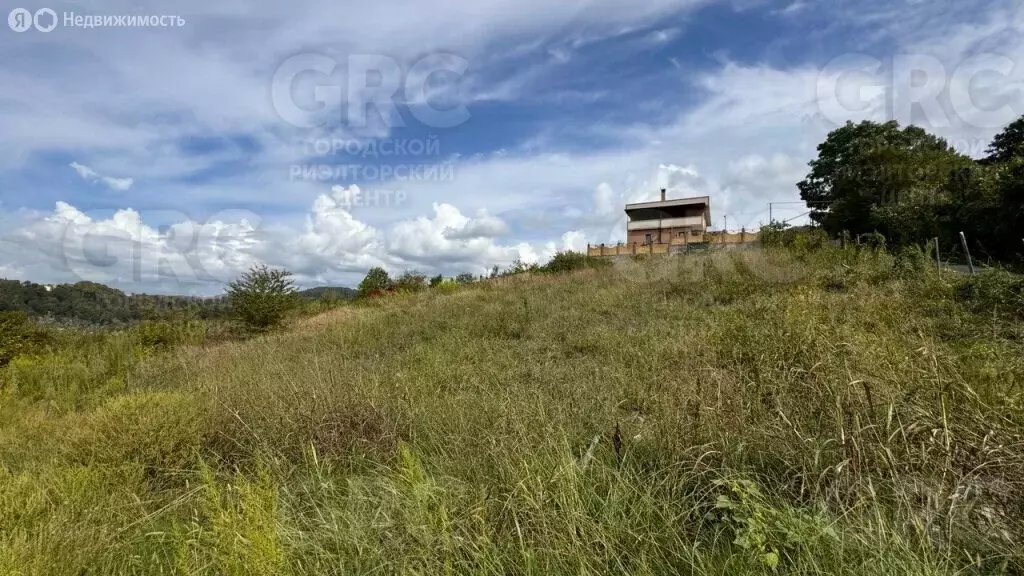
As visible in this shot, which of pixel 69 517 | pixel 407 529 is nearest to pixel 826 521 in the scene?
pixel 407 529

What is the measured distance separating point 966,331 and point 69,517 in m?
8.28

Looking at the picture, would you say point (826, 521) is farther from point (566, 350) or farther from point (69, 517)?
point (566, 350)

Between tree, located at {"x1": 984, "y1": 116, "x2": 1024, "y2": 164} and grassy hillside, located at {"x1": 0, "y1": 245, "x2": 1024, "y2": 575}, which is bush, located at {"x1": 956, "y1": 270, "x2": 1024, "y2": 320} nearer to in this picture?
grassy hillside, located at {"x1": 0, "y1": 245, "x2": 1024, "y2": 575}

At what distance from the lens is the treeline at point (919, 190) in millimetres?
13578

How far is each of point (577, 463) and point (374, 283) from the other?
967 inches

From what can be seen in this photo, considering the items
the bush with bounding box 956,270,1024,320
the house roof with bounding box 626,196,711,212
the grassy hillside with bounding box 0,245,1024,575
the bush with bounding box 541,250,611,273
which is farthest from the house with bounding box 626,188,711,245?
the grassy hillside with bounding box 0,245,1024,575

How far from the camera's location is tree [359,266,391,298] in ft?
76.8

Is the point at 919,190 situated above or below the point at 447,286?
above

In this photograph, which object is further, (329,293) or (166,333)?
(329,293)

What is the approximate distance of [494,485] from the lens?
2.53 meters

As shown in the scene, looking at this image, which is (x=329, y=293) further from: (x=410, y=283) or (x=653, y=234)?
(x=653, y=234)

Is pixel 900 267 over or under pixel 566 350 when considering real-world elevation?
over

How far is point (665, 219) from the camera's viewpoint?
36.1 metres

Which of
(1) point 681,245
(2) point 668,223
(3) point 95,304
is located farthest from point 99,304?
(2) point 668,223
